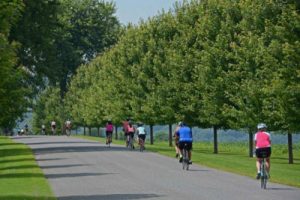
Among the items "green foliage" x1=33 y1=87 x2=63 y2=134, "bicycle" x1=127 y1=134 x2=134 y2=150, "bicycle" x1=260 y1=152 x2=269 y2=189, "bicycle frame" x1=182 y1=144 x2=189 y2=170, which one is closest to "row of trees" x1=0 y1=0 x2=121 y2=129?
"green foliage" x1=33 y1=87 x2=63 y2=134

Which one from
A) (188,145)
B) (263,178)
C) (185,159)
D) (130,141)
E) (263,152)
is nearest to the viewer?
(263,178)

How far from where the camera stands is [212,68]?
49.0m

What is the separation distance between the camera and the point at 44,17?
182ft

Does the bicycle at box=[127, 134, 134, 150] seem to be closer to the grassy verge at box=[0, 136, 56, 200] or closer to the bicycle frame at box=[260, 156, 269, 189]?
the grassy verge at box=[0, 136, 56, 200]

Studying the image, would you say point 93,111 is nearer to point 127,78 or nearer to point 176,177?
point 127,78

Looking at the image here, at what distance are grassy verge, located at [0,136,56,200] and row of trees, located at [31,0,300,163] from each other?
431 inches

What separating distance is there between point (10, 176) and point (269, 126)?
16.3 meters

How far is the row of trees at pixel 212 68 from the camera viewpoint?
3707 cm

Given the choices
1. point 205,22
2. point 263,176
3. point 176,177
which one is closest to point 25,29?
point 205,22

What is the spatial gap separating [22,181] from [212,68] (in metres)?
22.9

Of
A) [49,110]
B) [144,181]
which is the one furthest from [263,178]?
[49,110]

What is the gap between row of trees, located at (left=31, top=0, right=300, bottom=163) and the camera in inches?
1460

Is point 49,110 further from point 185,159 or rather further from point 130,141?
point 185,159

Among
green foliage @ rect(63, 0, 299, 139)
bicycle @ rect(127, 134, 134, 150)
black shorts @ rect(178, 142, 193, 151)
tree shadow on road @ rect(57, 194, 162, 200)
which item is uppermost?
green foliage @ rect(63, 0, 299, 139)
